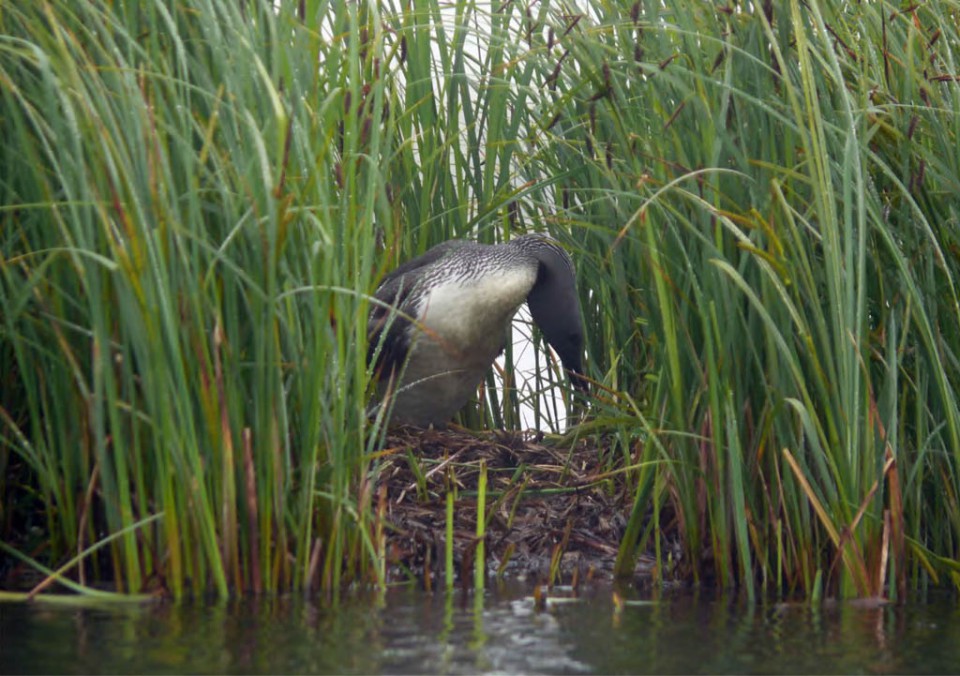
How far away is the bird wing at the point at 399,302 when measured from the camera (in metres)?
5.37

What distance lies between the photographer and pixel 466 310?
541cm

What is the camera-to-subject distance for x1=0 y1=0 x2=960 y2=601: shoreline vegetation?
336 cm

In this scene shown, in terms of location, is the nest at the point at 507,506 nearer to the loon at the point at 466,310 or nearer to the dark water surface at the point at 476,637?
the loon at the point at 466,310

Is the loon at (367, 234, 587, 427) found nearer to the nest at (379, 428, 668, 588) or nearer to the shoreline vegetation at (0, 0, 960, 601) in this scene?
the nest at (379, 428, 668, 588)

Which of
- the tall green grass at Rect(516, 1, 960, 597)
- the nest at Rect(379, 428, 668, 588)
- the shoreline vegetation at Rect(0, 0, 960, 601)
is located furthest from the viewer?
the nest at Rect(379, 428, 668, 588)

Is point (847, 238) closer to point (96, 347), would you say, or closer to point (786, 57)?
point (786, 57)

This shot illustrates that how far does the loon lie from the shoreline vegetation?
921 millimetres

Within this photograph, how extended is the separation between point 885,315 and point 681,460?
66cm

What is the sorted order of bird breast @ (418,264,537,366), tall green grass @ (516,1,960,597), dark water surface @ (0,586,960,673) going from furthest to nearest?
1. bird breast @ (418,264,537,366)
2. tall green grass @ (516,1,960,597)
3. dark water surface @ (0,586,960,673)

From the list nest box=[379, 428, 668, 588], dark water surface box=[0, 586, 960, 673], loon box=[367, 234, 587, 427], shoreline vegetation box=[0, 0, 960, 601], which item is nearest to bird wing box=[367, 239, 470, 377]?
loon box=[367, 234, 587, 427]

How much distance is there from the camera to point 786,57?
4.04m

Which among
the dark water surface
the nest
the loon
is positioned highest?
the loon

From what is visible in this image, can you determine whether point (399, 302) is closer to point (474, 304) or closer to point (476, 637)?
point (474, 304)

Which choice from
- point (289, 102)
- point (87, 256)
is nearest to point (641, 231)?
point (289, 102)
